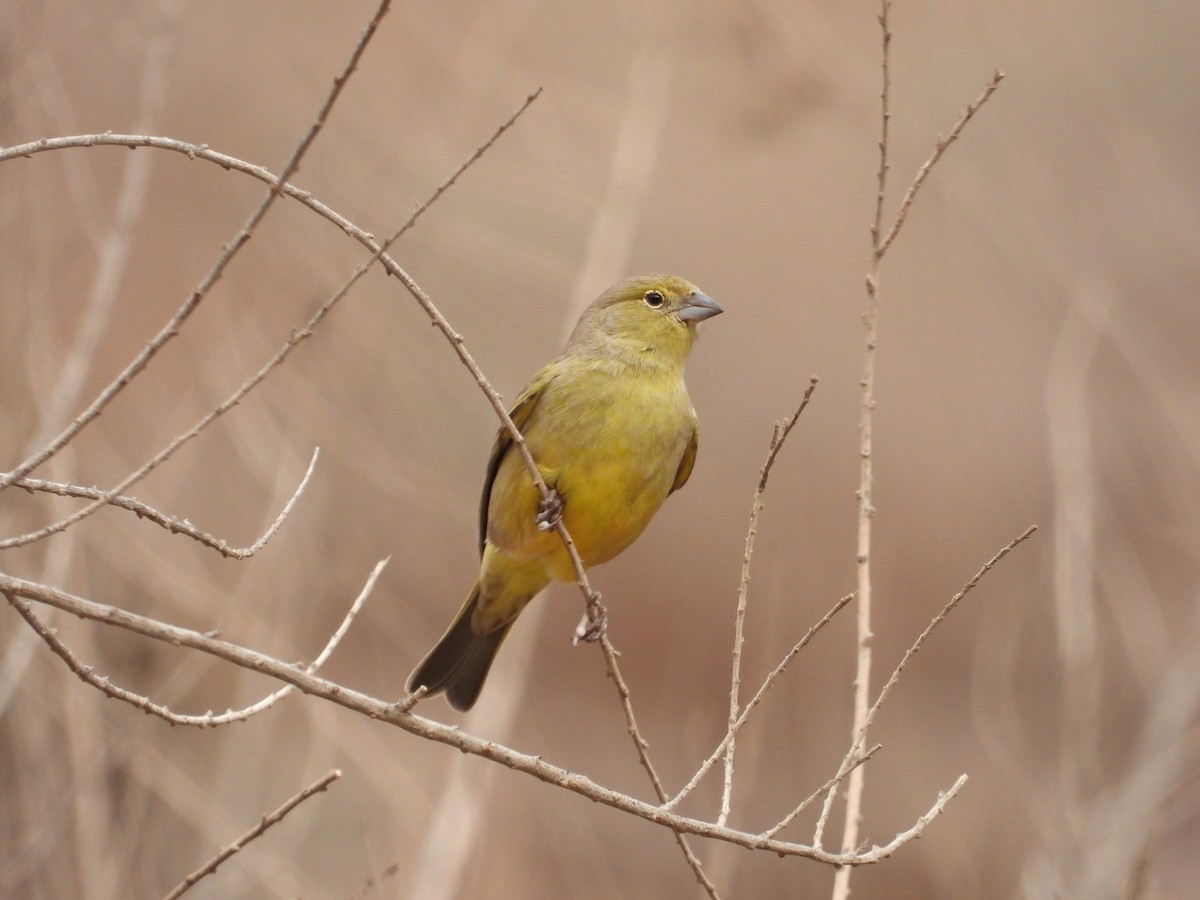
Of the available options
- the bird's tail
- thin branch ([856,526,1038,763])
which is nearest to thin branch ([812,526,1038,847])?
thin branch ([856,526,1038,763])

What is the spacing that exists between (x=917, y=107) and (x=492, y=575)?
248 inches

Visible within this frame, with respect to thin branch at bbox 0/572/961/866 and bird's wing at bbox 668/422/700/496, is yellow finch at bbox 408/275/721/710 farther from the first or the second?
thin branch at bbox 0/572/961/866

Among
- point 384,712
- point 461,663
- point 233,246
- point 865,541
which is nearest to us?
point 233,246

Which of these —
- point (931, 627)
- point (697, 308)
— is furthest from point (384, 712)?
point (697, 308)

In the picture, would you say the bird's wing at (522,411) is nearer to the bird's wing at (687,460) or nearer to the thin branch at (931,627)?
the bird's wing at (687,460)

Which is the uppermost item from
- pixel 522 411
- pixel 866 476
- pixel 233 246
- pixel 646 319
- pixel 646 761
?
pixel 646 319

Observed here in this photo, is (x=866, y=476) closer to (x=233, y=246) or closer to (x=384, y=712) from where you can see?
(x=384, y=712)

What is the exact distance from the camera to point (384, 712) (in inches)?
94.3

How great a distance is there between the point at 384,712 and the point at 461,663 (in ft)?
8.16

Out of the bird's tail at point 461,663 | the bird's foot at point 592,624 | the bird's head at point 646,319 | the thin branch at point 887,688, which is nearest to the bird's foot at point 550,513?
the bird's foot at point 592,624

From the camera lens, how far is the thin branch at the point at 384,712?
7.06 feet

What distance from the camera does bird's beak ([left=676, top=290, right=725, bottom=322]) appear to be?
182 inches

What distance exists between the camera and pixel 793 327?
1013 centimetres

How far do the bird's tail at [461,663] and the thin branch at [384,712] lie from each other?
239cm
